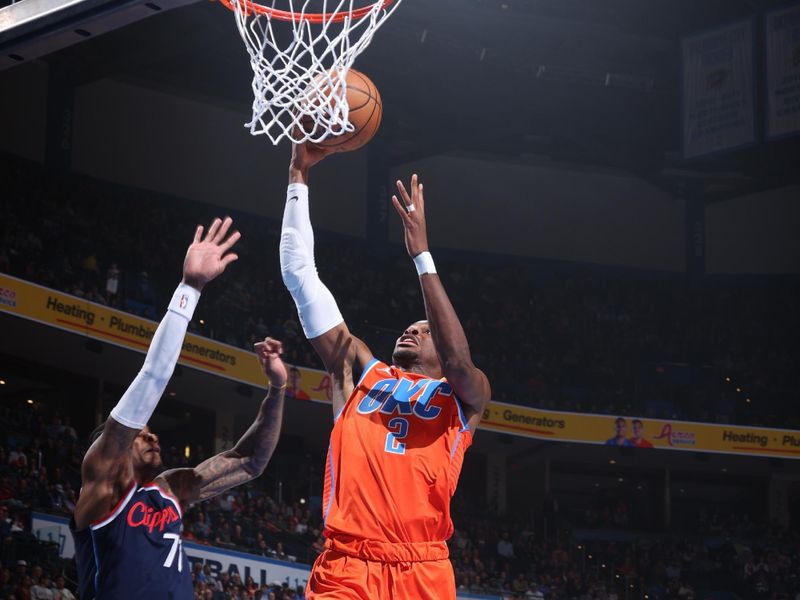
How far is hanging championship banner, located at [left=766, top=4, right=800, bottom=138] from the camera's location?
17547 millimetres

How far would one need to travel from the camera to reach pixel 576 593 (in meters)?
19.3

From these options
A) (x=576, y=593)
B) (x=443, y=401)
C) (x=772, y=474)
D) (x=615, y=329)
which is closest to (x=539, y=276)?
(x=615, y=329)

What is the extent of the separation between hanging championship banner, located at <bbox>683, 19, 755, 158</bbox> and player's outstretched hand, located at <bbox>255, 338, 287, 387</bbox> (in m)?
15.0

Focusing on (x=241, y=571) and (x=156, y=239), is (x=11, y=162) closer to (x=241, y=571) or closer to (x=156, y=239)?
(x=156, y=239)

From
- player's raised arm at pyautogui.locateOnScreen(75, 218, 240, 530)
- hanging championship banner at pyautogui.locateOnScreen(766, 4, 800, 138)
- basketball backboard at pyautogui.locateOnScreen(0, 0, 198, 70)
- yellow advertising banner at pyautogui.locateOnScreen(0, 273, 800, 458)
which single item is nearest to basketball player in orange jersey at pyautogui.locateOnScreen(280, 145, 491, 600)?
player's raised arm at pyautogui.locateOnScreen(75, 218, 240, 530)

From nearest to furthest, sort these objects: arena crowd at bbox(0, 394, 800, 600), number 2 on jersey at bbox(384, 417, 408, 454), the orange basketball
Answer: number 2 on jersey at bbox(384, 417, 408, 454)
the orange basketball
arena crowd at bbox(0, 394, 800, 600)

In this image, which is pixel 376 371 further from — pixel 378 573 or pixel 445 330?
pixel 378 573

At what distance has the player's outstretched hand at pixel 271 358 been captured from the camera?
4512mm

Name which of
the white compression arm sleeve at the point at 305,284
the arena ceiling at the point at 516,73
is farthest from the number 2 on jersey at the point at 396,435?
the arena ceiling at the point at 516,73

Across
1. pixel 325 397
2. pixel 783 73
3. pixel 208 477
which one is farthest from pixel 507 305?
pixel 208 477

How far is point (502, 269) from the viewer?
25062 millimetres

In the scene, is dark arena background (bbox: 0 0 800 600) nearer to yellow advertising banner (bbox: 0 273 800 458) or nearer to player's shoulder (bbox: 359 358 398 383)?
yellow advertising banner (bbox: 0 273 800 458)

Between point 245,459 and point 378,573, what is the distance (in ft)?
3.69

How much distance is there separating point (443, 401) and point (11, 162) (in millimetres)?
16721
